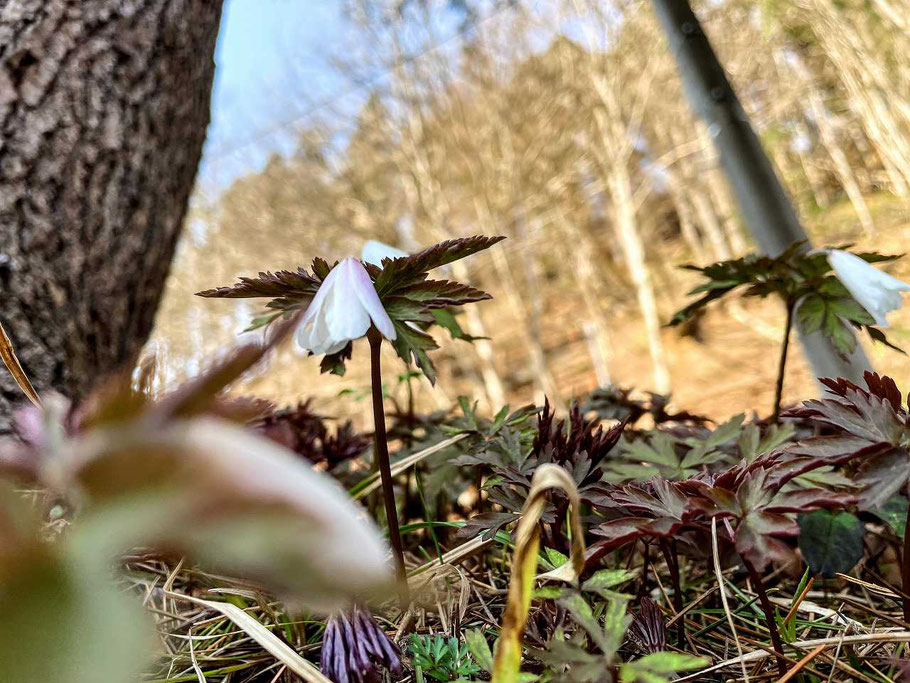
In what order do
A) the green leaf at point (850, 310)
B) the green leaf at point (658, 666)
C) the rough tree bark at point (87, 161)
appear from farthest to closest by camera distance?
the rough tree bark at point (87, 161) → the green leaf at point (850, 310) → the green leaf at point (658, 666)

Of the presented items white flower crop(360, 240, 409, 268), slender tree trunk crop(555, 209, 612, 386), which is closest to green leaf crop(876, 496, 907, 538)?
white flower crop(360, 240, 409, 268)

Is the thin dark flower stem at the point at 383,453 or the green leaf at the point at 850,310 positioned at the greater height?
the thin dark flower stem at the point at 383,453

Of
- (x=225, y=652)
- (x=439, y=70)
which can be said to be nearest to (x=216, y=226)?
(x=439, y=70)

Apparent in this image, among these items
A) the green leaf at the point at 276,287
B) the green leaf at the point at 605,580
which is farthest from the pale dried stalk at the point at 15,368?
the green leaf at the point at 605,580

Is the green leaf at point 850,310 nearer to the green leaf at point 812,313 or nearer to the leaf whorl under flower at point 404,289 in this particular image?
the green leaf at point 812,313

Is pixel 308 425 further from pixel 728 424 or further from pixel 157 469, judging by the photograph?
pixel 157 469

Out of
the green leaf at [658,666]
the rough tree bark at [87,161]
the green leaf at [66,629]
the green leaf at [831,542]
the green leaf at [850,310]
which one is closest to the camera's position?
the green leaf at [66,629]

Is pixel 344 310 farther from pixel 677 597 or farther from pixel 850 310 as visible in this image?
pixel 850 310
